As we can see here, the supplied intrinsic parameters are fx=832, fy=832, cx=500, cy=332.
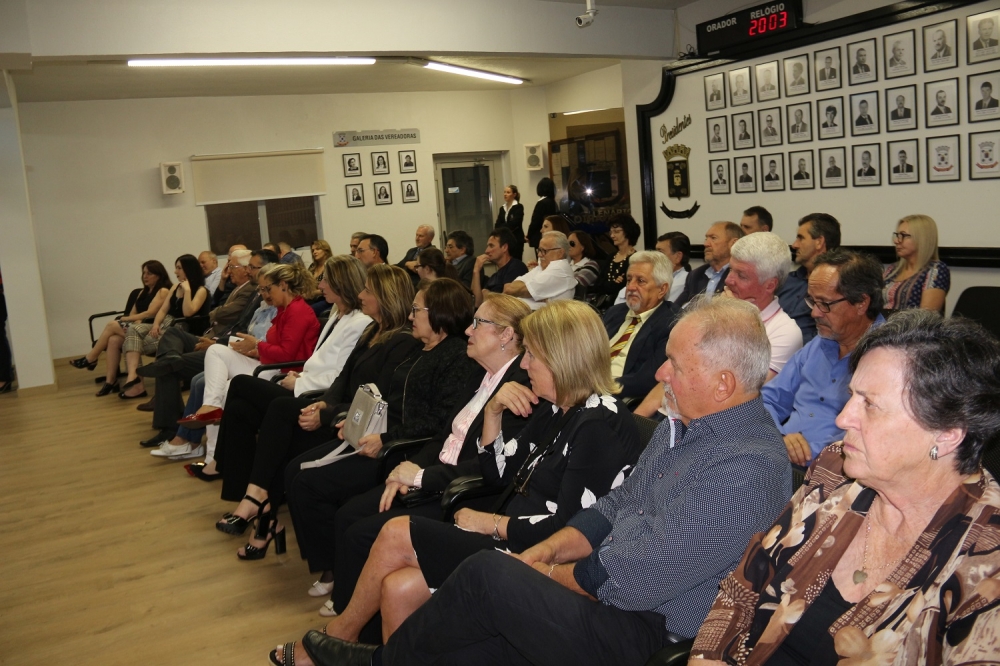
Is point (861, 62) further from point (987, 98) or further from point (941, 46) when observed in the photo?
point (987, 98)

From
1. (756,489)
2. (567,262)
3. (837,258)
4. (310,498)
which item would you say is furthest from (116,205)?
(756,489)

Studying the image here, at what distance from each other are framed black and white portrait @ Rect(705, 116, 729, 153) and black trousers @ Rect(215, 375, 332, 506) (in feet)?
15.2

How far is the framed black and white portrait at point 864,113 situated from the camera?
19.6ft

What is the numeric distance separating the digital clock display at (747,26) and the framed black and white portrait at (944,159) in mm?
1490

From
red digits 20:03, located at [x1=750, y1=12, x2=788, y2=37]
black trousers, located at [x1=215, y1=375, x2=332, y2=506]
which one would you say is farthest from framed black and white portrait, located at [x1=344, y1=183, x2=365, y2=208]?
black trousers, located at [x1=215, y1=375, x2=332, y2=506]

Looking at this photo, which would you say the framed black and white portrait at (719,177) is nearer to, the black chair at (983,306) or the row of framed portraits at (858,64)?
the row of framed portraits at (858,64)

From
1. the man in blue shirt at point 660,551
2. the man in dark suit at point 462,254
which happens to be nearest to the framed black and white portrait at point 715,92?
Answer: the man in dark suit at point 462,254

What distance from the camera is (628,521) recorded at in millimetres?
2062

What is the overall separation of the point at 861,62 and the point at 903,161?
79 centimetres

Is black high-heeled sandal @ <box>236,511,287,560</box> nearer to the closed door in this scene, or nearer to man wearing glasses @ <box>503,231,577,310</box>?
man wearing glasses @ <box>503,231,577,310</box>

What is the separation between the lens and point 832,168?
6383 mm

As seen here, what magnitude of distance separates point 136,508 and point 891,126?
5549mm

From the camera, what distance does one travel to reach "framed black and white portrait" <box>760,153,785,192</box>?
6.82 meters

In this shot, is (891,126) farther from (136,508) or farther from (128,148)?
(128,148)
